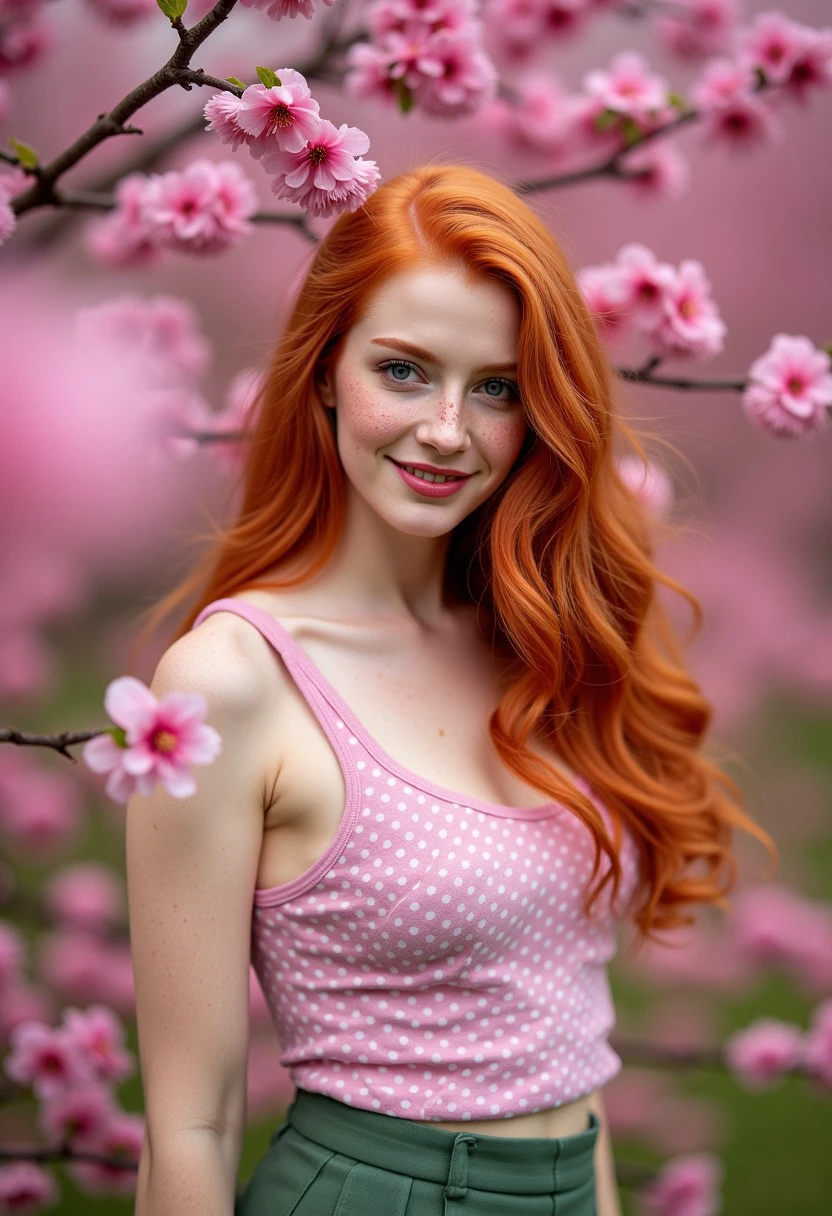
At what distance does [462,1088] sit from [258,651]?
0.52 meters

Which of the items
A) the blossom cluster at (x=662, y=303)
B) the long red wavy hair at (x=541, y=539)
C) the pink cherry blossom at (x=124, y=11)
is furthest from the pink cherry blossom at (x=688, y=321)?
the pink cherry blossom at (x=124, y=11)

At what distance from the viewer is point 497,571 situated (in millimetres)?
1424

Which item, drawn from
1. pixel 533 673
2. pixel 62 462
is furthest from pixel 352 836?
pixel 62 462

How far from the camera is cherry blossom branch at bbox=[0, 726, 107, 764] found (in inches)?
32.8

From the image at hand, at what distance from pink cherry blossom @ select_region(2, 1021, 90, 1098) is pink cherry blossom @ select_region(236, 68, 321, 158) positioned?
117 centimetres

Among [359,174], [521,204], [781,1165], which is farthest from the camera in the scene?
[781,1165]

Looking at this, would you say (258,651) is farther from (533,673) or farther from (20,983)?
(20,983)

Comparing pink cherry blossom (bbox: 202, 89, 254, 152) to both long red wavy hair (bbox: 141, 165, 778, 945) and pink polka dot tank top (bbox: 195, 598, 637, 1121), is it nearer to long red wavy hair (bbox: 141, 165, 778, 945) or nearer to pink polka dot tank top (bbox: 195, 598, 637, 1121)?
long red wavy hair (bbox: 141, 165, 778, 945)

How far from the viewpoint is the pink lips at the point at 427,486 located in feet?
4.23

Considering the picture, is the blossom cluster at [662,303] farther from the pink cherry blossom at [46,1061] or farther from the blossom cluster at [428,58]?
the pink cherry blossom at [46,1061]

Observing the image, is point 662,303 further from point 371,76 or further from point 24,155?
point 24,155

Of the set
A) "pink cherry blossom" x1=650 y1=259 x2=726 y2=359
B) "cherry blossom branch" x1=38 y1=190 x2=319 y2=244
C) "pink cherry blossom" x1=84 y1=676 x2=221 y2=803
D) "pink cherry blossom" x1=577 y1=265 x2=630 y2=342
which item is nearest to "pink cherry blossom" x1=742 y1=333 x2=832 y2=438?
"pink cherry blossom" x1=650 y1=259 x2=726 y2=359

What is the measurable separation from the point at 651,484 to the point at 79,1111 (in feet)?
3.98

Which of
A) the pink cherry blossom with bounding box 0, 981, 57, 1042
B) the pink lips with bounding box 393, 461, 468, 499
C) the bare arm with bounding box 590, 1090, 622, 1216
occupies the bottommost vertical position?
the pink cherry blossom with bounding box 0, 981, 57, 1042
